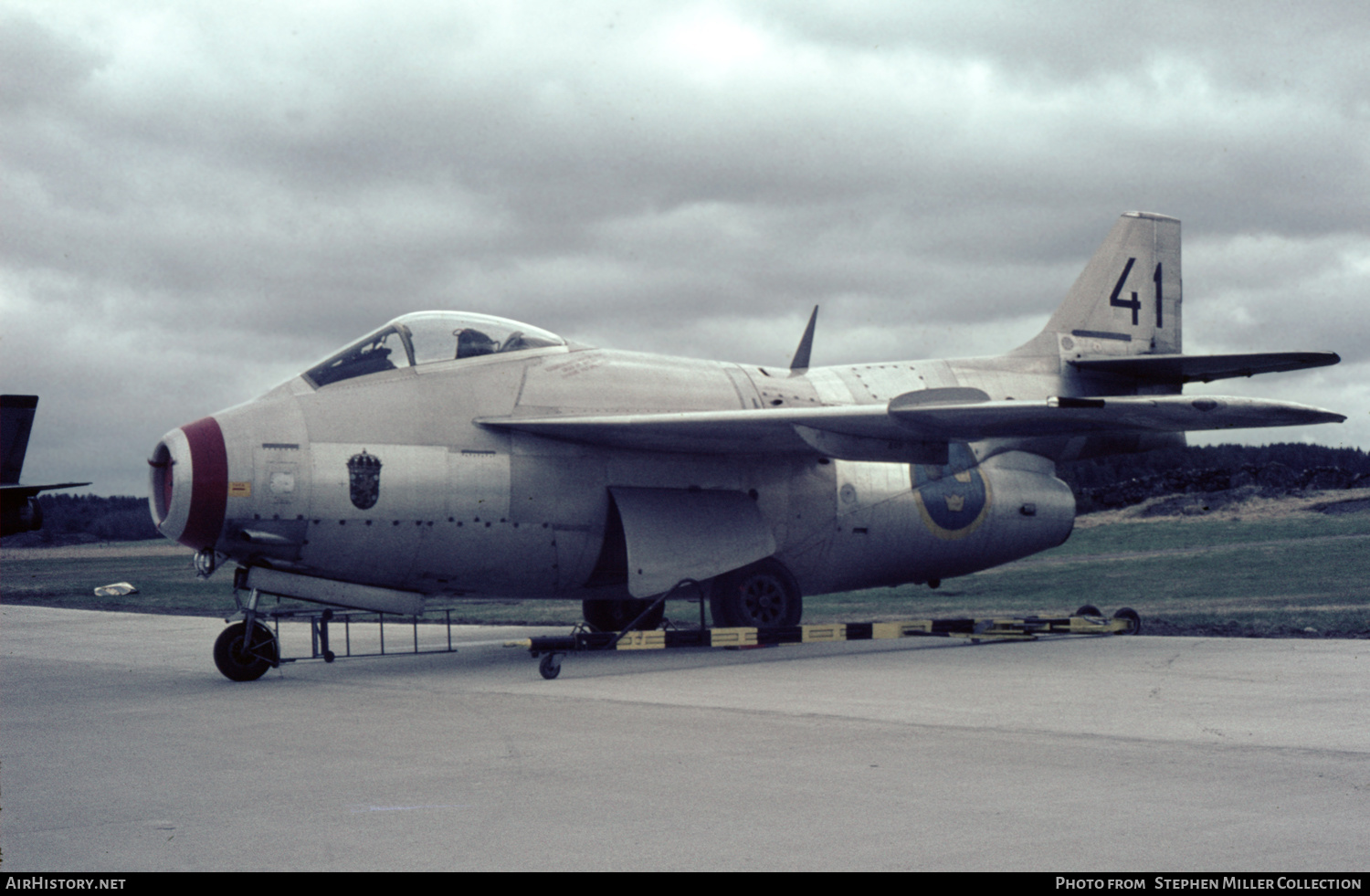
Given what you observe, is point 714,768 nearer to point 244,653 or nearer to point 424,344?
point 244,653

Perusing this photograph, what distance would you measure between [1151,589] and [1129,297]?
9.68 meters

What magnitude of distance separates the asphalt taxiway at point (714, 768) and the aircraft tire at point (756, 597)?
2.36 m

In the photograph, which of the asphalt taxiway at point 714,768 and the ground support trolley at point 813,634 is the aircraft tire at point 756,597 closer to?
the ground support trolley at point 813,634

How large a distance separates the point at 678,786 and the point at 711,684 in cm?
509

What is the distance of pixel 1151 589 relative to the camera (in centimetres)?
2595

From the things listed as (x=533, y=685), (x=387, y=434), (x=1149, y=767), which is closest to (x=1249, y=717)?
(x=1149, y=767)

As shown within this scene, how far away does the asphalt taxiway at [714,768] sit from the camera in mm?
4844

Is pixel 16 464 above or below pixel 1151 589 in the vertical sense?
above

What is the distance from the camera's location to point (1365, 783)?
593cm

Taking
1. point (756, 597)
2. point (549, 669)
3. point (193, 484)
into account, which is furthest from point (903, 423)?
point (193, 484)

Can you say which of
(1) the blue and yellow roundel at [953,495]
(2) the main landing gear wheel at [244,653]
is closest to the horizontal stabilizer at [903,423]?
(1) the blue and yellow roundel at [953,495]

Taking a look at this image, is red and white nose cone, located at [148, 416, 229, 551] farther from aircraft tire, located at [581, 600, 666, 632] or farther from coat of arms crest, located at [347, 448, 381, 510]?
aircraft tire, located at [581, 600, 666, 632]
